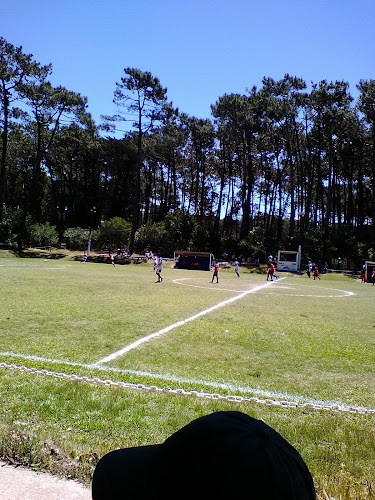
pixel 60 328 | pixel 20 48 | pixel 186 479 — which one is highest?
pixel 20 48

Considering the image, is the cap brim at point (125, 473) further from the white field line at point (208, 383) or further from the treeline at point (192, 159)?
the treeline at point (192, 159)

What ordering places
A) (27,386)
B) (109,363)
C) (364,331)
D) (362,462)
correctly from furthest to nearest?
(364,331) < (109,363) < (27,386) < (362,462)

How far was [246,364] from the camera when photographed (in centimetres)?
622

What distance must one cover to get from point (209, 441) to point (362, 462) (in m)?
2.86

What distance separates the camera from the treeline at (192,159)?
42906 mm

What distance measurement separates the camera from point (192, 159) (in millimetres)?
63000

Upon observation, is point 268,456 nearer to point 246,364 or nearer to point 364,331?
point 246,364

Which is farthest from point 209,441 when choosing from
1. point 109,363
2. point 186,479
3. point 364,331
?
point 364,331

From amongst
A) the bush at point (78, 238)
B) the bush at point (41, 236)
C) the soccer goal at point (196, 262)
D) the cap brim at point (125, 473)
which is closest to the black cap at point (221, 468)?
the cap brim at point (125, 473)

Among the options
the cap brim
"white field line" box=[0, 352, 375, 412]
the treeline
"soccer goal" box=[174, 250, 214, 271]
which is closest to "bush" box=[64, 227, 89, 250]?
the treeline

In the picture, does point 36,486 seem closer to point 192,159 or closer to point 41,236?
point 41,236

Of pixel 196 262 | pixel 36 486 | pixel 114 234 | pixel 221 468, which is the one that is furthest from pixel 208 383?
pixel 114 234

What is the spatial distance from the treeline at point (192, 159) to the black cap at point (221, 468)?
1703 inches

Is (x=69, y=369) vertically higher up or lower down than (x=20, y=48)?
lower down
